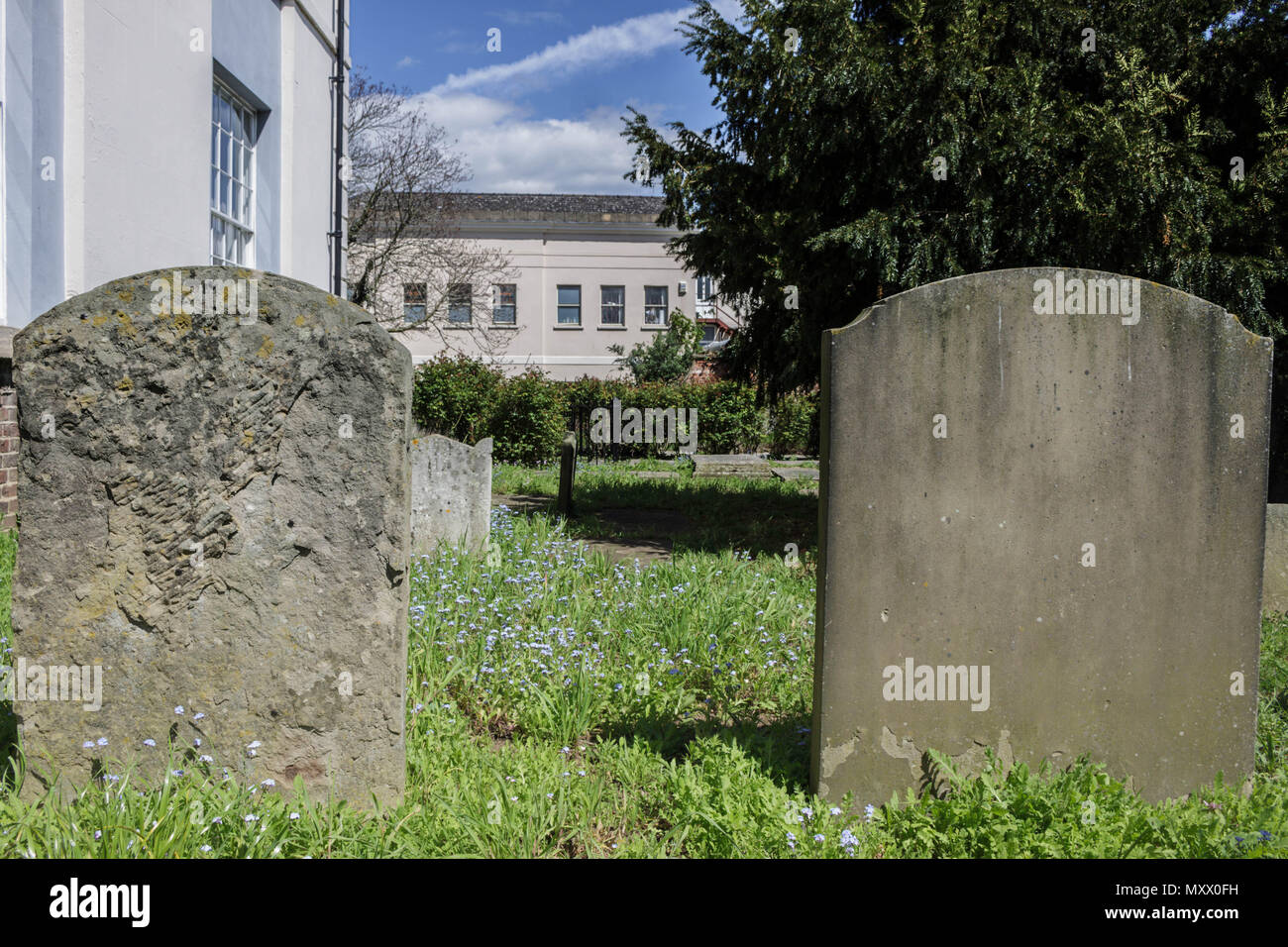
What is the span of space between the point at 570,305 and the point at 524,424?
1319 cm

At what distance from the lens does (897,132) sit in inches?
284

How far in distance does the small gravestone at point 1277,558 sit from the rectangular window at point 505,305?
26048 mm

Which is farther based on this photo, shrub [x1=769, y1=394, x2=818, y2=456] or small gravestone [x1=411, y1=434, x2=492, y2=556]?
shrub [x1=769, y1=394, x2=818, y2=456]

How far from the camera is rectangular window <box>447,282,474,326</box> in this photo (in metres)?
26.5

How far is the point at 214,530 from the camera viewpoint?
9.93 feet

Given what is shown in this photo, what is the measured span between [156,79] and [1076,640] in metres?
8.36

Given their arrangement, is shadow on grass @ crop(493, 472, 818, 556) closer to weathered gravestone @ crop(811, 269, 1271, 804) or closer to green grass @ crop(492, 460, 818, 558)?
green grass @ crop(492, 460, 818, 558)

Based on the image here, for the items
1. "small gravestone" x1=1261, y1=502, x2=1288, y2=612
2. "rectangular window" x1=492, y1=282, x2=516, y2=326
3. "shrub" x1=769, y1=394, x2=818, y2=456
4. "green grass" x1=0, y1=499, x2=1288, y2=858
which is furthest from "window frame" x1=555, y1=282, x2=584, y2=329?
"green grass" x1=0, y1=499, x2=1288, y2=858

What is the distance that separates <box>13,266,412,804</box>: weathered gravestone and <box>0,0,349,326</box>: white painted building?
441 cm

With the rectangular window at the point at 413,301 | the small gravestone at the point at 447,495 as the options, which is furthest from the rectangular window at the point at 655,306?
the small gravestone at the point at 447,495

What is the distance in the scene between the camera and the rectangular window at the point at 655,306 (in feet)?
102

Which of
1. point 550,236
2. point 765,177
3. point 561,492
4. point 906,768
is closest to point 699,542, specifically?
point 561,492

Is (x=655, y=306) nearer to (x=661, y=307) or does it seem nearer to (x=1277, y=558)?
(x=661, y=307)

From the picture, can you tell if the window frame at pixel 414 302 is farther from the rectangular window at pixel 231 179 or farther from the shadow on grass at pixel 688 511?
the rectangular window at pixel 231 179
